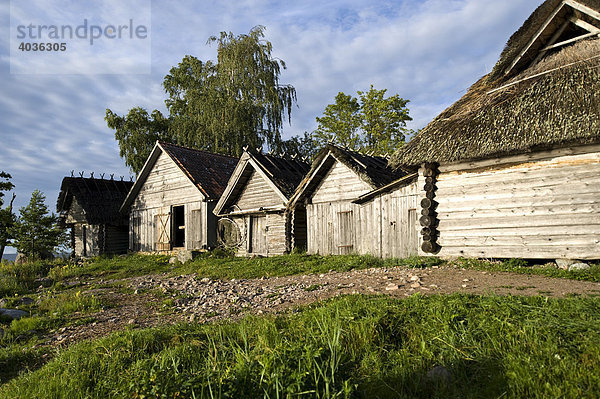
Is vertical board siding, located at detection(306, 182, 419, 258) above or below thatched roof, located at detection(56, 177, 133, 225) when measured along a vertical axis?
below

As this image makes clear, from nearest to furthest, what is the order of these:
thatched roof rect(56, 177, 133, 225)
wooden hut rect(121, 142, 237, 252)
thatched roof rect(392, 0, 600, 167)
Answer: thatched roof rect(392, 0, 600, 167) < wooden hut rect(121, 142, 237, 252) < thatched roof rect(56, 177, 133, 225)

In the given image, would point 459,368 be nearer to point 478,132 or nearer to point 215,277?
point 478,132

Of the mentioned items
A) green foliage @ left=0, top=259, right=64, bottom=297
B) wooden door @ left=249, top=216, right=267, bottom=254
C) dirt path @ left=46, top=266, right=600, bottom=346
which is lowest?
green foliage @ left=0, top=259, right=64, bottom=297

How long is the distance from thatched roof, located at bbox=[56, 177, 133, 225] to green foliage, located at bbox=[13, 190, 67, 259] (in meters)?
2.10

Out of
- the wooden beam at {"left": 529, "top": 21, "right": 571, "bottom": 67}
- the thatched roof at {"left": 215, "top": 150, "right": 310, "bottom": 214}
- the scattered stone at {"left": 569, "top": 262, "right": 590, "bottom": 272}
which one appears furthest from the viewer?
the thatched roof at {"left": 215, "top": 150, "right": 310, "bottom": 214}

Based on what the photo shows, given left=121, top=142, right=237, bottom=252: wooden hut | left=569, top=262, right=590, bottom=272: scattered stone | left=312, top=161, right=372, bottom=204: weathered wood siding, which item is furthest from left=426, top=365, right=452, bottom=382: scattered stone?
left=121, top=142, right=237, bottom=252: wooden hut

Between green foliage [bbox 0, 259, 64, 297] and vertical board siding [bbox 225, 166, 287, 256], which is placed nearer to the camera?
green foliage [bbox 0, 259, 64, 297]

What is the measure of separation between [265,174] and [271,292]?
10070 mm

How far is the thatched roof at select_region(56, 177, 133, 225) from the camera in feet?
82.9

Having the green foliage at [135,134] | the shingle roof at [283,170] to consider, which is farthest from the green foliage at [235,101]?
the shingle roof at [283,170]

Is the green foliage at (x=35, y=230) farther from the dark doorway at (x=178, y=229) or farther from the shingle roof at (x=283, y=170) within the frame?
the shingle roof at (x=283, y=170)

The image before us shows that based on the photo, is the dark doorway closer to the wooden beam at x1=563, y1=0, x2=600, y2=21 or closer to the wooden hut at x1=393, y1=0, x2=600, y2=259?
the wooden hut at x1=393, y1=0, x2=600, y2=259

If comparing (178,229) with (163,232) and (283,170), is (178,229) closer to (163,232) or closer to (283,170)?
(163,232)

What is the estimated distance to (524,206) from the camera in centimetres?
1069
